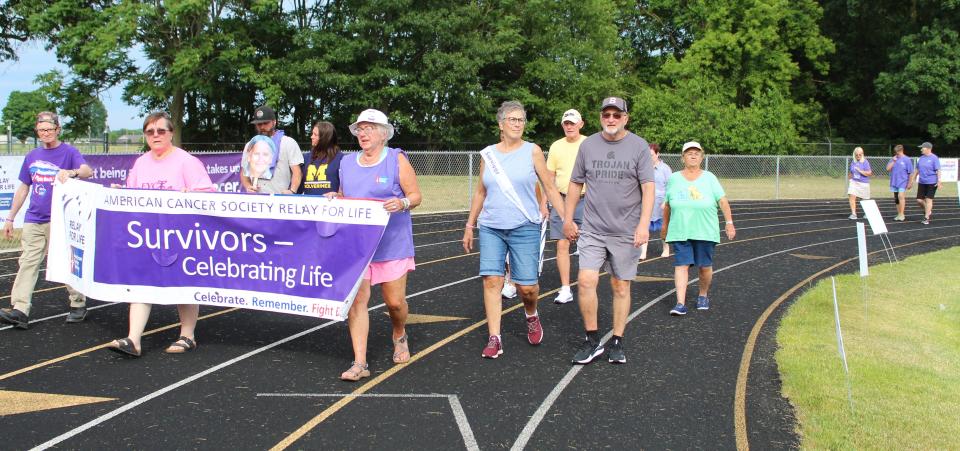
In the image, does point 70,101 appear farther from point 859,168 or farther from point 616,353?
point 616,353

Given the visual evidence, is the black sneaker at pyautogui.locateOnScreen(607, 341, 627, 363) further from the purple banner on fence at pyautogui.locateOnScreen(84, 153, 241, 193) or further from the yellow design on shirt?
the purple banner on fence at pyautogui.locateOnScreen(84, 153, 241, 193)

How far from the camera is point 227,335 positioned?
7387mm

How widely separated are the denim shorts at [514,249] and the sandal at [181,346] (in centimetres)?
243

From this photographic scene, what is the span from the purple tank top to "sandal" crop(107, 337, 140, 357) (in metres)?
1.96

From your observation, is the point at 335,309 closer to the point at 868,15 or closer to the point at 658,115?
the point at 658,115

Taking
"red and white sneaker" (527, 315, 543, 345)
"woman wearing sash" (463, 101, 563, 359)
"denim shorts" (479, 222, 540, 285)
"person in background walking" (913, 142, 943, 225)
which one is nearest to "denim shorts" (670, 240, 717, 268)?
"red and white sneaker" (527, 315, 543, 345)

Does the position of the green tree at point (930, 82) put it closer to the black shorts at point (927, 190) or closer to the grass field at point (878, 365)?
the black shorts at point (927, 190)

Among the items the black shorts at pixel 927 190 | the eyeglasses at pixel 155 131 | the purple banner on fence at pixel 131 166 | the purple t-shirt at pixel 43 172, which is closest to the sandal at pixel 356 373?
the eyeglasses at pixel 155 131

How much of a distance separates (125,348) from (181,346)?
1.65 feet

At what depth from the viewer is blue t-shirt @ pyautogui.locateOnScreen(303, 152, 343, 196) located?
7777mm

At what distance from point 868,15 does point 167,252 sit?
52.3 m

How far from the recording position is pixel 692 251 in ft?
28.8

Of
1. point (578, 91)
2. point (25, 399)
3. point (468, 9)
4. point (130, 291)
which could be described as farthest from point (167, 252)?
point (578, 91)

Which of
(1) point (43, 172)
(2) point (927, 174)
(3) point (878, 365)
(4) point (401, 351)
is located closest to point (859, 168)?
(2) point (927, 174)
